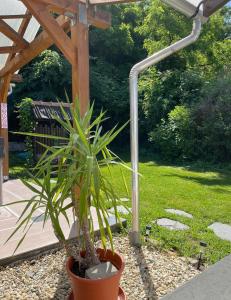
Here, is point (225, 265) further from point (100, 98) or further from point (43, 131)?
point (100, 98)

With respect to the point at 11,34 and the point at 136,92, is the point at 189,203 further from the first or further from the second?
the point at 11,34

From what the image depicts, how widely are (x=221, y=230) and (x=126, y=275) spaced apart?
57.6 inches

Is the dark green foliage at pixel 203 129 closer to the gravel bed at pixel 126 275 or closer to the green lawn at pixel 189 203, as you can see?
the green lawn at pixel 189 203

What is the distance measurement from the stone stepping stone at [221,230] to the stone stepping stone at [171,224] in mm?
318

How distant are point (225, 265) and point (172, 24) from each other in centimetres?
1073

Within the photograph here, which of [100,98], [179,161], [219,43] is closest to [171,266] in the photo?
[179,161]

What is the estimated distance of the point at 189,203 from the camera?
4.41 meters

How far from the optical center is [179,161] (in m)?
9.08

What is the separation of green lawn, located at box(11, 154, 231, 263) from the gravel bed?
0.85ft

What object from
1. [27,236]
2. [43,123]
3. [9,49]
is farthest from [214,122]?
[27,236]

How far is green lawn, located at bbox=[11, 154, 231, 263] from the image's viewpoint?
2995 mm

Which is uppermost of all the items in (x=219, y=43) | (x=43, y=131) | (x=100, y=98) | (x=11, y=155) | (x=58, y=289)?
(x=219, y=43)

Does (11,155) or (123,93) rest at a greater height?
(123,93)

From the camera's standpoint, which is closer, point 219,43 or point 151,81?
point 151,81
